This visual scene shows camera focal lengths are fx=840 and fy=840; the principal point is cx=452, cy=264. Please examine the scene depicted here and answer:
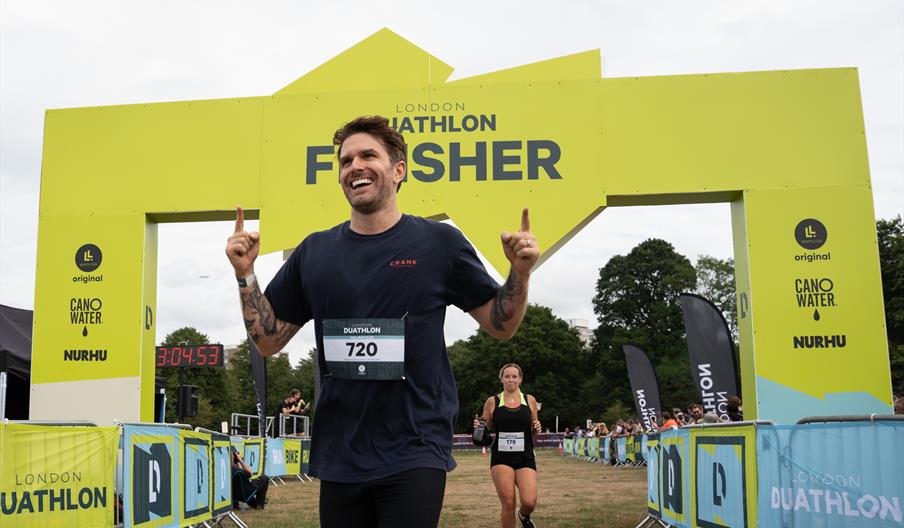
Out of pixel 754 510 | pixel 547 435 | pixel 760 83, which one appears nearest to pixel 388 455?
pixel 754 510

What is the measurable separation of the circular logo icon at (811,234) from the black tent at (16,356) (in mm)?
10515

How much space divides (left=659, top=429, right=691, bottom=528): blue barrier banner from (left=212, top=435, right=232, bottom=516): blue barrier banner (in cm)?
507

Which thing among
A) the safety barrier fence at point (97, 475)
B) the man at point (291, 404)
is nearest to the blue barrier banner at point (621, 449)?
the man at point (291, 404)

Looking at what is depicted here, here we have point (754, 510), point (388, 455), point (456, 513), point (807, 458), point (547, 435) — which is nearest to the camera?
point (388, 455)

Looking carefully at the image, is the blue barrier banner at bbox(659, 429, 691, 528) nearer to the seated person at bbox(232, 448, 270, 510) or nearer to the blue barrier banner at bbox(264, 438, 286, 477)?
the seated person at bbox(232, 448, 270, 510)

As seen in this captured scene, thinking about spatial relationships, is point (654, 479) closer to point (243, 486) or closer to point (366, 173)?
point (243, 486)

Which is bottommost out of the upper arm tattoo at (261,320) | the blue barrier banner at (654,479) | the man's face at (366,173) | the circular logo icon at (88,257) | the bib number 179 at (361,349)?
the blue barrier banner at (654,479)

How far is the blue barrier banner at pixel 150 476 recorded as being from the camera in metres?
7.14

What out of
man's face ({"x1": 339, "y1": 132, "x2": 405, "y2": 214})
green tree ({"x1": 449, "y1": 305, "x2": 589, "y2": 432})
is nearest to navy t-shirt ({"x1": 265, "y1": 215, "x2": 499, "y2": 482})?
man's face ({"x1": 339, "y1": 132, "x2": 405, "y2": 214})

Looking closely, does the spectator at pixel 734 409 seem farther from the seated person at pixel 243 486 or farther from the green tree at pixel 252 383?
the green tree at pixel 252 383

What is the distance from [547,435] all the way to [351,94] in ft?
177

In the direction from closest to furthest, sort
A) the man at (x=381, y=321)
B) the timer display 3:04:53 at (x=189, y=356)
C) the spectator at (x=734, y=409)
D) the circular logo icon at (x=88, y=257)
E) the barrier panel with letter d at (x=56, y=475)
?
1. the man at (x=381, y=321)
2. the barrier panel with letter d at (x=56, y=475)
3. the circular logo icon at (x=88, y=257)
4. the spectator at (x=734, y=409)
5. the timer display 3:04:53 at (x=189, y=356)

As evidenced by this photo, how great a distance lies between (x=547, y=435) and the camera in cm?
5984

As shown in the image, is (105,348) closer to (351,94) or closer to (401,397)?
(351,94)
